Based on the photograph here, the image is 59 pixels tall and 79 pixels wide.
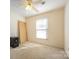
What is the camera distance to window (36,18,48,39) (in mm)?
6637

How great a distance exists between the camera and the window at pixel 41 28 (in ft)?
21.8

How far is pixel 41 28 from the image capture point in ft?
23.2

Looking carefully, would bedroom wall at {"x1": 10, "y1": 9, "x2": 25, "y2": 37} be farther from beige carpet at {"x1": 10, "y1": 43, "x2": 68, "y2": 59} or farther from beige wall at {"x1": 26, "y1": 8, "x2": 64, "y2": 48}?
beige carpet at {"x1": 10, "y1": 43, "x2": 68, "y2": 59}

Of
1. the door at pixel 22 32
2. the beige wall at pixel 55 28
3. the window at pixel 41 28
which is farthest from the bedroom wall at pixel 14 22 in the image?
the beige wall at pixel 55 28

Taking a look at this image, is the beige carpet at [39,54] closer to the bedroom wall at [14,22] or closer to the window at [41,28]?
the window at [41,28]

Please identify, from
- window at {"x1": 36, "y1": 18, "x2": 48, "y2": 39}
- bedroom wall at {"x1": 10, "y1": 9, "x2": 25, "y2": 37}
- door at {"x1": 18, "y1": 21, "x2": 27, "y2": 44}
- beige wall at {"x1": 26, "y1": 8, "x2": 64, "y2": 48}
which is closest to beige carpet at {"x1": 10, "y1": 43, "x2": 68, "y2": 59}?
beige wall at {"x1": 26, "y1": 8, "x2": 64, "y2": 48}

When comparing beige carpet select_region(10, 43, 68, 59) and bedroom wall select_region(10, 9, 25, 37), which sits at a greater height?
→ bedroom wall select_region(10, 9, 25, 37)

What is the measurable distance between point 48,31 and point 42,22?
3.31 feet

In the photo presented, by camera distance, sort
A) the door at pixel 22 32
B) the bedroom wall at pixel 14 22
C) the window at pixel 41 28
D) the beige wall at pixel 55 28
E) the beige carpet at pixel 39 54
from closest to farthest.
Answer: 1. the beige carpet at pixel 39 54
2. the beige wall at pixel 55 28
3. the window at pixel 41 28
4. the bedroom wall at pixel 14 22
5. the door at pixel 22 32

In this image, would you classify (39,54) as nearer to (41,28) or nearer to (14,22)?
(41,28)

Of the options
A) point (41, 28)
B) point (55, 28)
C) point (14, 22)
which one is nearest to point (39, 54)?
point (55, 28)

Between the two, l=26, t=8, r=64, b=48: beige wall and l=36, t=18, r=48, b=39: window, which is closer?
l=26, t=8, r=64, b=48: beige wall

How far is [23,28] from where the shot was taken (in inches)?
322
